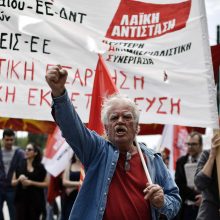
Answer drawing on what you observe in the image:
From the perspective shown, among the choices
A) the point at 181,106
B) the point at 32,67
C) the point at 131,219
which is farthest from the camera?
the point at 181,106

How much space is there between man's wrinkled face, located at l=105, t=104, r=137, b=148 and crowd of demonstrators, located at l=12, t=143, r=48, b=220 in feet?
21.1

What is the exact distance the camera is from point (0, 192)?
10242 millimetres

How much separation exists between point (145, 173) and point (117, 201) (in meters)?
0.26

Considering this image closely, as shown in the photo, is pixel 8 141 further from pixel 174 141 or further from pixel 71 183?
pixel 174 141

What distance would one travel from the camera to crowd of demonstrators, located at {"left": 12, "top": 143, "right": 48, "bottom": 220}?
412 inches

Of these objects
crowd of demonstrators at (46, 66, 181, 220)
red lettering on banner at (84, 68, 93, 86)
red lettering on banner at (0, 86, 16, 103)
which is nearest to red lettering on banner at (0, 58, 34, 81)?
red lettering on banner at (0, 86, 16, 103)

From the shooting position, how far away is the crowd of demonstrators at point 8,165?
10250 mm

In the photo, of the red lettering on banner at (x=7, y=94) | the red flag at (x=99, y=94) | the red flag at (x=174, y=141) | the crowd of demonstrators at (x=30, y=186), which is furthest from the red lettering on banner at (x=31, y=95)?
the red flag at (x=174, y=141)

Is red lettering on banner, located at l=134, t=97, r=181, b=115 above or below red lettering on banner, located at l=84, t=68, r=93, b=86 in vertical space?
below

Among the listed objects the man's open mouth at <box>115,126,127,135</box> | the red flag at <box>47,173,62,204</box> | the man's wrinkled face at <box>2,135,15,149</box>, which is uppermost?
the man's wrinkled face at <box>2,135,15,149</box>

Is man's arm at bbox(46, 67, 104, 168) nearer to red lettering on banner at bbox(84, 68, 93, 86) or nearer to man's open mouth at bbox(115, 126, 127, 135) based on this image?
man's open mouth at bbox(115, 126, 127, 135)

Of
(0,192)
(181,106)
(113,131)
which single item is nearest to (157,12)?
(181,106)

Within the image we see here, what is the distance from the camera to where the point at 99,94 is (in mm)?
5125

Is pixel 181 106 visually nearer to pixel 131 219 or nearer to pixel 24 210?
pixel 131 219
